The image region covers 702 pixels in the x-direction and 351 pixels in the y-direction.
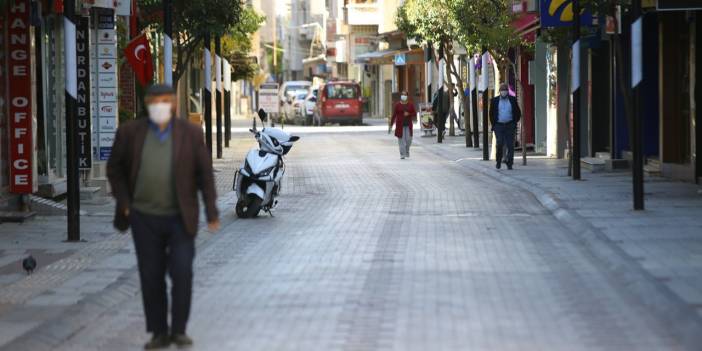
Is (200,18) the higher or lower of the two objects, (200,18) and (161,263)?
the higher

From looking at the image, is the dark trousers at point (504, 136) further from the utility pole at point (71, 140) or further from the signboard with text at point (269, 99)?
the signboard with text at point (269, 99)

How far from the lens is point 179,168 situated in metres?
8.87

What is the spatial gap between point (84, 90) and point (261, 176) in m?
2.56

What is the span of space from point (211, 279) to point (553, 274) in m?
A: 2.93

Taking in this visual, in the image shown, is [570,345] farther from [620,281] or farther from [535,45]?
[535,45]

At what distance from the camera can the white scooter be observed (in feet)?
63.0

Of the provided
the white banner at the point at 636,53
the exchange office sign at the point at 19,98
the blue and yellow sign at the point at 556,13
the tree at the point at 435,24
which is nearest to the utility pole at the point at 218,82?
A: the tree at the point at 435,24

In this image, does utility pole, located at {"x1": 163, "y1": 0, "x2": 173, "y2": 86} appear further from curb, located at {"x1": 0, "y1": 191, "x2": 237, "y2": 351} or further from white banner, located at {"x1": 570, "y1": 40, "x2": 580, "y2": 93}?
curb, located at {"x1": 0, "y1": 191, "x2": 237, "y2": 351}

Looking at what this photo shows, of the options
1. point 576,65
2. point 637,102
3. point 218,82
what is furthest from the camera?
point 218,82

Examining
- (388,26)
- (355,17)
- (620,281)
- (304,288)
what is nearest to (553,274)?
(620,281)

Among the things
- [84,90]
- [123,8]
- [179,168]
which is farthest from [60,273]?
[123,8]

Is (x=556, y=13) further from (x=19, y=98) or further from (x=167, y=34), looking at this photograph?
(x=19, y=98)

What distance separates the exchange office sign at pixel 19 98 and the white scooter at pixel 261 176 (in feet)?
8.88

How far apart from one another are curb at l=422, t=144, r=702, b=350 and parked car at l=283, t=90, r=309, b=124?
186 ft
